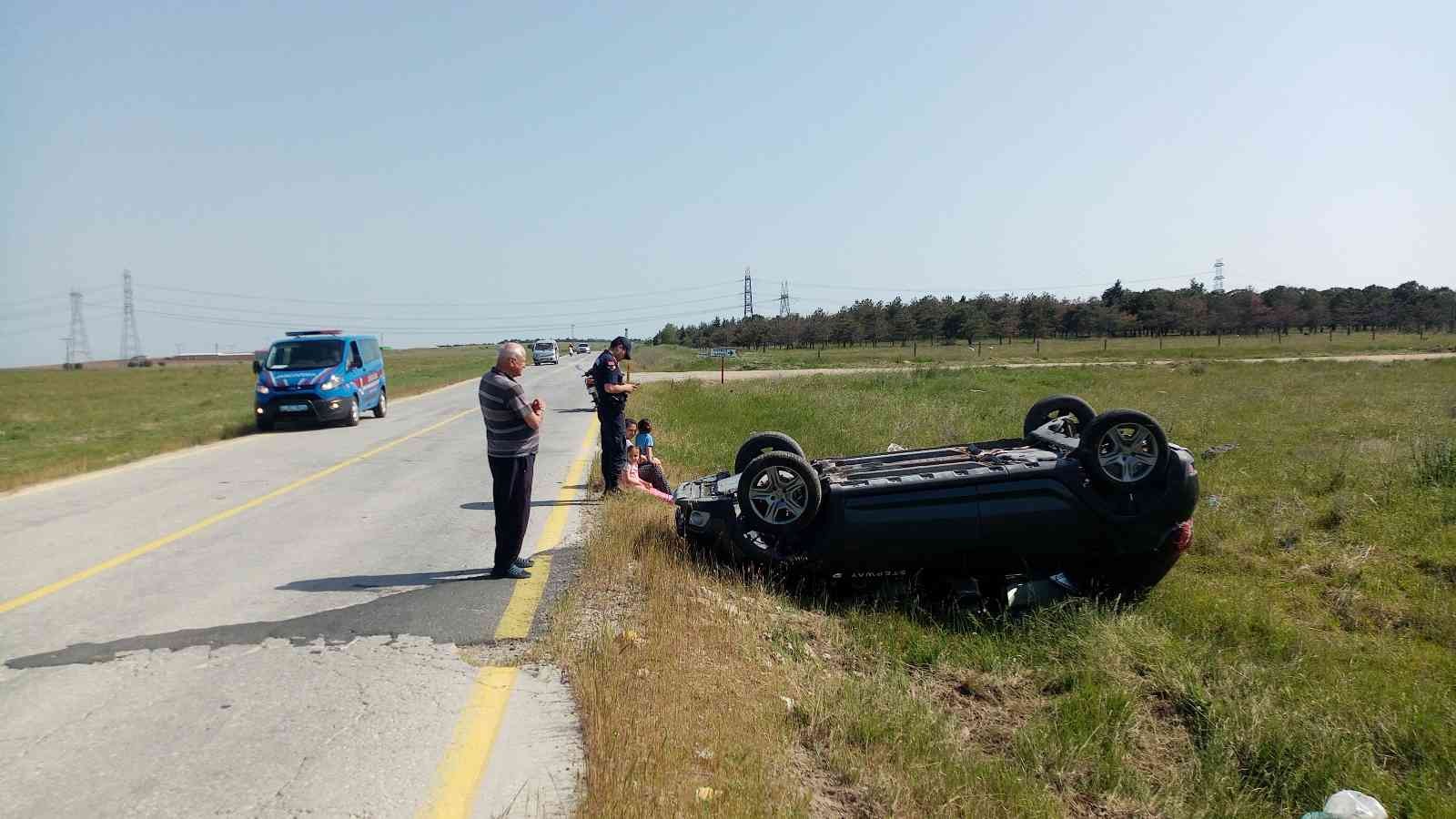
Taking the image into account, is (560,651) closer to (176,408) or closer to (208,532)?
(208,532)

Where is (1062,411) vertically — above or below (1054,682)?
above

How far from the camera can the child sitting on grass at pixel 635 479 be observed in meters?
9.64

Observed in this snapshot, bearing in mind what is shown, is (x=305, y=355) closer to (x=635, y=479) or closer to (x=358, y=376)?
(x=358, y=376)

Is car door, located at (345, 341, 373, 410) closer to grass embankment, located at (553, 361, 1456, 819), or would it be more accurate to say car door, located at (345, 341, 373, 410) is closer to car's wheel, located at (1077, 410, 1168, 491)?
grass embankment, located at (553, 361, 1456, 819)

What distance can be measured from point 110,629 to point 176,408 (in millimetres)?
29960

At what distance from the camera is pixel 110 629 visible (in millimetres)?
5547

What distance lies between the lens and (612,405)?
32.0 feet

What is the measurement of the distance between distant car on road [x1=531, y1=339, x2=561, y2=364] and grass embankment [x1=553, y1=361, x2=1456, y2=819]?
58797mm

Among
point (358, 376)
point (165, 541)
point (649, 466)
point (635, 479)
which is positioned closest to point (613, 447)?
point (635, 479)

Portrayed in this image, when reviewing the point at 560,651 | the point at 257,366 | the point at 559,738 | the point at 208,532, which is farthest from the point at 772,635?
the point at 257,366

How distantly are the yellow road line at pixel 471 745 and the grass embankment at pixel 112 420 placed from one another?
444 inches

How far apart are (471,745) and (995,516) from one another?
Answer: 3.68 meters

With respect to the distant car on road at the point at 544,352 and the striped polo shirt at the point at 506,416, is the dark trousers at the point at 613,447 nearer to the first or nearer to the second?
the striped polo shirt at the point at 506,416

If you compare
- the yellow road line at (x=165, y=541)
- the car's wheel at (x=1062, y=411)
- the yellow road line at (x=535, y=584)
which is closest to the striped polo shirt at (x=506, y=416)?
the yellow road line at (x=535, y=584)
